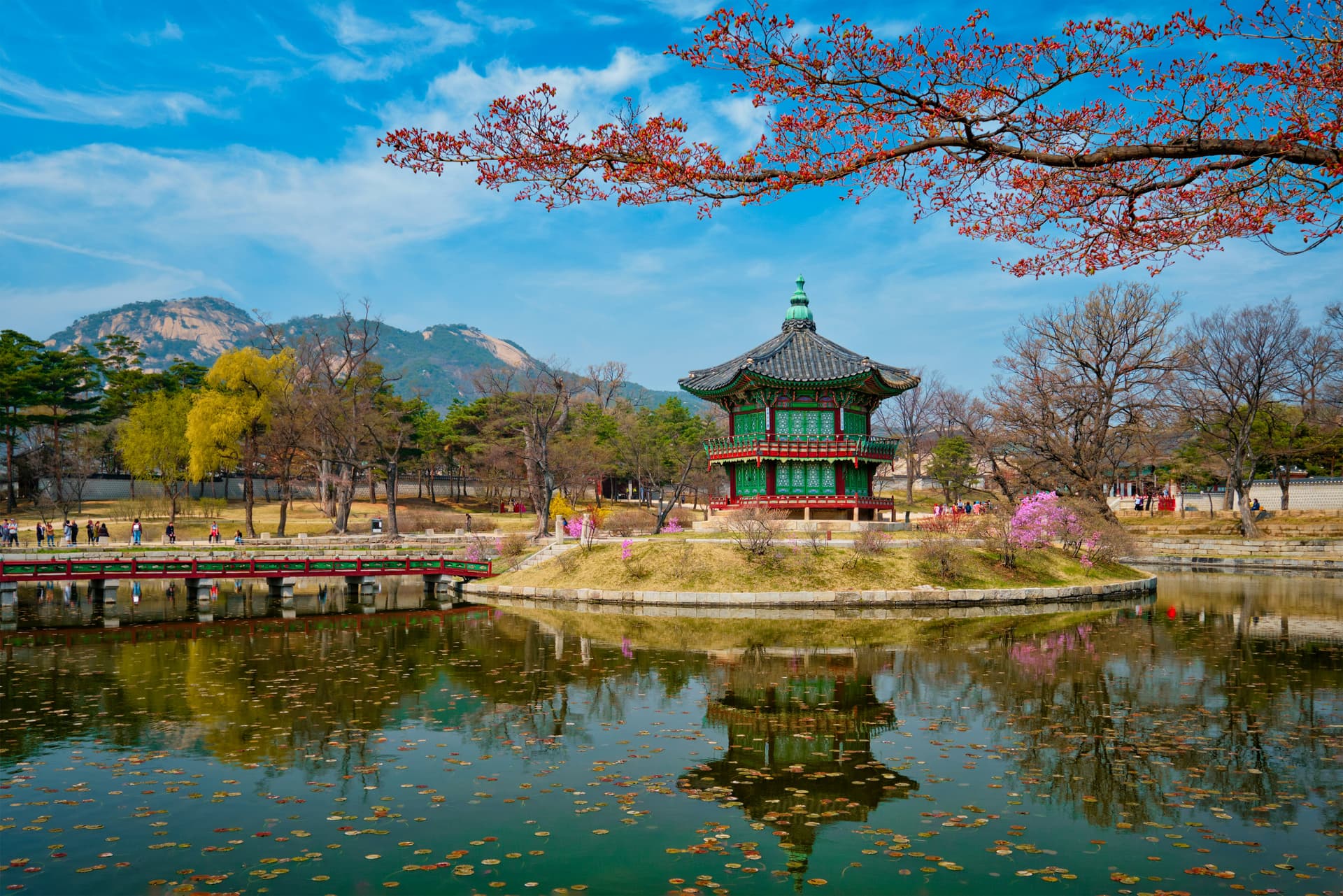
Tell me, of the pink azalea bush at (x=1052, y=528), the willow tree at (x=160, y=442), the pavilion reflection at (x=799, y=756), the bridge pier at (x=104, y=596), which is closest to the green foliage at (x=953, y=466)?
the pink azalea bush at (x=1052, y=528)

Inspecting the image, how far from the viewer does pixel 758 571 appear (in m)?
29.3

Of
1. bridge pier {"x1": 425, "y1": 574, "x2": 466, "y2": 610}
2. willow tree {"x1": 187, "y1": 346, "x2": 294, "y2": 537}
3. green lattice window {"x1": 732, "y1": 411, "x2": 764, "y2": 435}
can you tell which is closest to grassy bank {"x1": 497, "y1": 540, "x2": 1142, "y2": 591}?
bridge pier {"x1": 425, "y1": 574, "x2": 466, "y2": 610}

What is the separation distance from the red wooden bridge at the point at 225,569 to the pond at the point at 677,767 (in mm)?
9853

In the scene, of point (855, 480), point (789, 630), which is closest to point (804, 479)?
point (855, 480)

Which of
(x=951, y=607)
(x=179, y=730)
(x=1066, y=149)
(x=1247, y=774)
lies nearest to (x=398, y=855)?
(x=179, y=730)

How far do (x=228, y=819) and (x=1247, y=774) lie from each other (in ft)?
Answer: 35.6

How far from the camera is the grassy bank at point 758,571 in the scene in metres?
28.7

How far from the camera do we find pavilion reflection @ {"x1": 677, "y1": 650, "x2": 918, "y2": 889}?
8.66 m

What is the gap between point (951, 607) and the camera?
27.7 m

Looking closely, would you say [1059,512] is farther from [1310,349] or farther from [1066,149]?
[1310,349]

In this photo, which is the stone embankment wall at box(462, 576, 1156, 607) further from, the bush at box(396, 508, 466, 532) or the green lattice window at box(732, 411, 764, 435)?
the bush at box(396, 508, 466, 532)

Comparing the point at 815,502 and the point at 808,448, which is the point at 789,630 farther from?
the point at 808,448

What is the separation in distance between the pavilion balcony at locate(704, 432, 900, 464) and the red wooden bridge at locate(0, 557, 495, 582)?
13.7 meters

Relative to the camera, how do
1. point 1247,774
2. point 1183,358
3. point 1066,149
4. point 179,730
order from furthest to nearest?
point 1183,358, point 179,730, point 1247,774, point 1066,149
